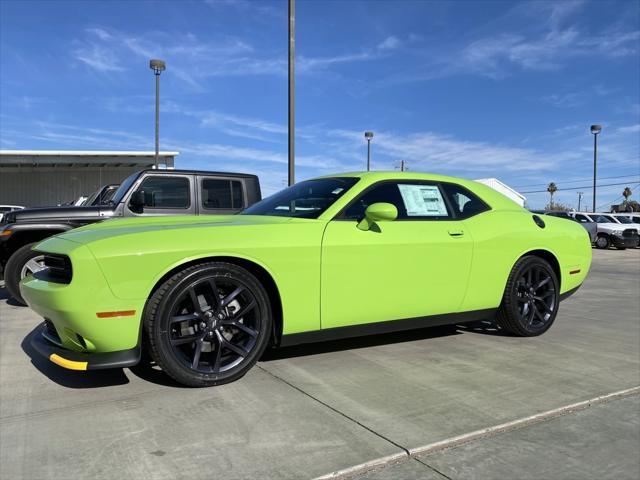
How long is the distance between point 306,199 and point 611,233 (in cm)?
2326

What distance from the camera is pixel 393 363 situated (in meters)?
3.86

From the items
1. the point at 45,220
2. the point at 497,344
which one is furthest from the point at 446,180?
the point at 45,220

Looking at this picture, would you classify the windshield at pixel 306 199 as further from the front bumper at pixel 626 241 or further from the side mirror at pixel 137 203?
the front bumper at pixel 626 241

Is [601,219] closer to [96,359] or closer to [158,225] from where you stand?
[158,225]

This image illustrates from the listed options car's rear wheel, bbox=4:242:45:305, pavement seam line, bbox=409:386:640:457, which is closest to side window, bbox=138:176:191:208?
car's rear wheel, bbox=4:242:45:305

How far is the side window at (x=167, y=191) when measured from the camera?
21.7ft

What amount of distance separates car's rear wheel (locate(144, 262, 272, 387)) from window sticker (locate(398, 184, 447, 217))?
4.94 feet

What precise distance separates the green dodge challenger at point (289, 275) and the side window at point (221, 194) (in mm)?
2592

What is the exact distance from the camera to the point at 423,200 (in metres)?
4.26

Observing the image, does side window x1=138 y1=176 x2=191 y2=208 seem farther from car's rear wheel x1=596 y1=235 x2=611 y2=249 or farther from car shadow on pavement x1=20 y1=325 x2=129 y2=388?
car's rear wheel x1=596 y1=235 x2=611 y2=249

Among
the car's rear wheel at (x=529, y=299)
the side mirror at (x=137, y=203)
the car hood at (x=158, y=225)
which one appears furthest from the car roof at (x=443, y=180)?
the side mirror at (x=137, y=203)

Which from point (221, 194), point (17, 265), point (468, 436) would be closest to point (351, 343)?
point (468, 436)

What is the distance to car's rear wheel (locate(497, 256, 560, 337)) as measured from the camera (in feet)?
15.1

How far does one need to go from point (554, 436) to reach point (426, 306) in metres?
Result: 1.53
